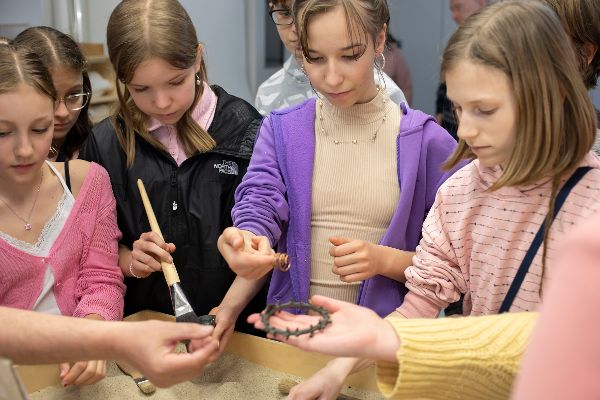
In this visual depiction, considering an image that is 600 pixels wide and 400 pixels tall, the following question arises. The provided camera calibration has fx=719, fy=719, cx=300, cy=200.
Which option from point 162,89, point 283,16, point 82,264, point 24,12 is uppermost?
point 283,16

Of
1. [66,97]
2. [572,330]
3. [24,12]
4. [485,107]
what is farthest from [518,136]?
[24,12]

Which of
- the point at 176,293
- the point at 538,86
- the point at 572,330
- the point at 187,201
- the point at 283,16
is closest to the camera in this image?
the point at 572,330

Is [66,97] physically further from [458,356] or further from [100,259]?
[458,356]

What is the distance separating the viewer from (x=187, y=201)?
1.68 metres

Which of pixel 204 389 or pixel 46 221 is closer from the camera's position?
pixel 204 389

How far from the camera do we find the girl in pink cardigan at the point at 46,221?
144 cm

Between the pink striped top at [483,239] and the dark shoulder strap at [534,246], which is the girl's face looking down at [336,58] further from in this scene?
the dark shoulder strap at [534,246]

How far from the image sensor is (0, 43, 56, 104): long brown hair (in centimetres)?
145

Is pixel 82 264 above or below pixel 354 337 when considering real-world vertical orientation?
below

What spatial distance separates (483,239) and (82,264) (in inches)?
34.2

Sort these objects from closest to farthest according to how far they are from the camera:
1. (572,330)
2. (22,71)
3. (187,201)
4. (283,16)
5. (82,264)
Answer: (572,330) → (22,71) → (82,264) → (187,201) → (283,16)

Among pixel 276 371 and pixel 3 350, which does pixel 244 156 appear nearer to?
pixel 276 371

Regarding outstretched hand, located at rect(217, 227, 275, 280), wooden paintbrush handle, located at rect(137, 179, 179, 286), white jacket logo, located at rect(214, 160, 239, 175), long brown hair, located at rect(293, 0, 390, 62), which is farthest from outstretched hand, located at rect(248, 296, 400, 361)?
white jacket logo, located at rect(214, 160, 239, 175)

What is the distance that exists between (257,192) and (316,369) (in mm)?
386
